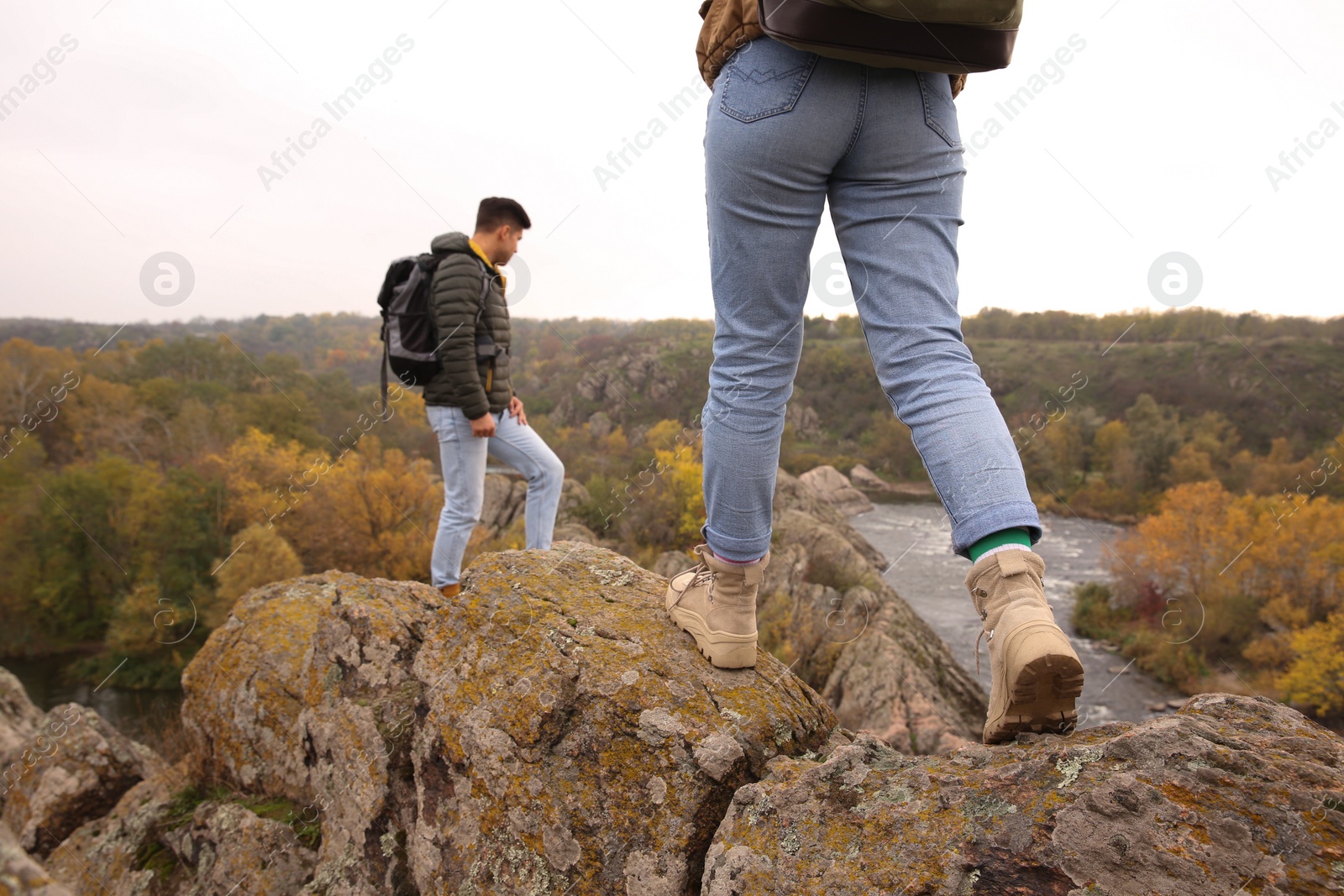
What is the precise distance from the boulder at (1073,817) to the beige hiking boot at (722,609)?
0.47 m

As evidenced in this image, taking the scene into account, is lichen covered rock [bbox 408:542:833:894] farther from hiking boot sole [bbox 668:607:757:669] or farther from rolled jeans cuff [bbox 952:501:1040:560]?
rolled jeans cuff [bbox 952:501:1040:560]

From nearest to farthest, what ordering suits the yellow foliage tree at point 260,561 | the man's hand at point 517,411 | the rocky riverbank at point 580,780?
the rocky riverbank at point 580,780 < the man's hand at point 517,411 < the yellow foliage tree at point 260,561

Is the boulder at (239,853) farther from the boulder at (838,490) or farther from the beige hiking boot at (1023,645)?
the boulder at (838,490)

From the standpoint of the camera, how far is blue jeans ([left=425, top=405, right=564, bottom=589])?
13.1ft

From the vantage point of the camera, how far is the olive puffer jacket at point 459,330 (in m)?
3.92

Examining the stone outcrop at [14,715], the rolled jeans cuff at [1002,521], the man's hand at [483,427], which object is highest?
the man's hand at [483,427]

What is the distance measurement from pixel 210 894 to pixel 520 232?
12.1 ft

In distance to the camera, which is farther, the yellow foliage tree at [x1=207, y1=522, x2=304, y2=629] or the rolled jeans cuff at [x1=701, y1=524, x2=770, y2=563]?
the yellow foliage tree at [x1=207, y1=522, x2=304, y2=629]

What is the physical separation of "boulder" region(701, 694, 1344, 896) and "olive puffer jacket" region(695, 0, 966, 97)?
5.45 ft

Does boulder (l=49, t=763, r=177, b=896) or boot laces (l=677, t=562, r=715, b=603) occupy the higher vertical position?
boot laces (l=677, t=562, r=715, b=603)

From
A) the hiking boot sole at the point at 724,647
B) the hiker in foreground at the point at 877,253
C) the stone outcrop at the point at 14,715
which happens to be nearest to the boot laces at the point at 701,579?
the hiking boot sole at the point at 724,647

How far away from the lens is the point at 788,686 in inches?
95.2

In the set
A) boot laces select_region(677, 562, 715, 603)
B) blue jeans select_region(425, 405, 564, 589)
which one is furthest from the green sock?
blue jeans select_region(425, 405, 564, 589)

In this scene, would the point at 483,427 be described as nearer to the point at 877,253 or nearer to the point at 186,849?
the point at 186,849
